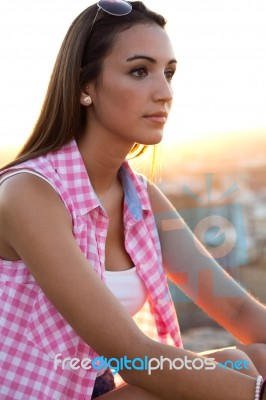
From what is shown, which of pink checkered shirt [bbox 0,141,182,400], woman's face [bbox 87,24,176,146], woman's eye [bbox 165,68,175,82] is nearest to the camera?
pink checkered shirt [bbox 0,141,182,400]

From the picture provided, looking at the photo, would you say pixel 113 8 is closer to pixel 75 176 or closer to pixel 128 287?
pixel 75 176

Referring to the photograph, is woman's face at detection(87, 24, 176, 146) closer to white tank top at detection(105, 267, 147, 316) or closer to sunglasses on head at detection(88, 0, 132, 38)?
sunglasses on head at detection(88, 0, 132, 38)

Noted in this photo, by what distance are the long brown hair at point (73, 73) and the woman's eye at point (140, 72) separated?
9 centimetres

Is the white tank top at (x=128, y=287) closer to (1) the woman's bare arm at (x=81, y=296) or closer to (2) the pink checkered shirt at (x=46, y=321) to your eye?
(2) the pink checkered shirt at (x=46, y=321)

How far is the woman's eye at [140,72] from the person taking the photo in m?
2.01

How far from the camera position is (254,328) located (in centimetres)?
223

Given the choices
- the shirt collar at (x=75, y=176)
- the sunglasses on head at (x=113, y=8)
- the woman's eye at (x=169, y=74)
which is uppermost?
the sunglasses on head at (x=113, y=8)

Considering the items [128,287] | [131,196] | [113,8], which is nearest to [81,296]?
[128,287]

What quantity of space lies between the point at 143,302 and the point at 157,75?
671mm

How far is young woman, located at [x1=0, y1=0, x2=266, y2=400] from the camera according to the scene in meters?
1.67

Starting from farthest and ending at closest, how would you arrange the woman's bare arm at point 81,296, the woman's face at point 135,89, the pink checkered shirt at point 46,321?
the woman's face at point 135,89 < the pink checkered shirt at point 46,321 < the woman's bare arm at point 81,296

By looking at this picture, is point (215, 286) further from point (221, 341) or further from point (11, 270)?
point (221, 341)

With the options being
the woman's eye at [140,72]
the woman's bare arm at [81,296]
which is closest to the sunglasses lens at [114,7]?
the woman's eye at [140,72]

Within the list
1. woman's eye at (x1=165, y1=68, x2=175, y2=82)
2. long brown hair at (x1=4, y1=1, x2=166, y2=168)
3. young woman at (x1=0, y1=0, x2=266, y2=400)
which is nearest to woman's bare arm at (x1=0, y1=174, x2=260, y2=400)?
young woman at (x1=0, y1=0, x2=266, y2=400)
